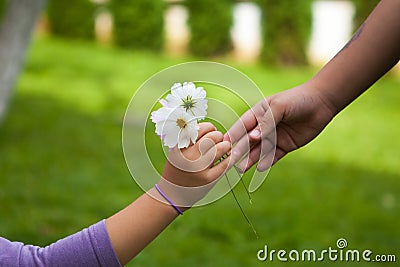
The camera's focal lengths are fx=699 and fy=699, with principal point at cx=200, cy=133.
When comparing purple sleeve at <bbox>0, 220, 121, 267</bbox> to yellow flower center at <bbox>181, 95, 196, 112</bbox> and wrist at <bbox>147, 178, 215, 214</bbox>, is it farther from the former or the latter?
yellow flower center at <bbox>181, 95, 196, 112</bbox>

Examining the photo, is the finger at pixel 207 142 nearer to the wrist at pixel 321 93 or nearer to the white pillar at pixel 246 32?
the wrist at pixel 321 93

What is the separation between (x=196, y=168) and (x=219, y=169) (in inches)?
1.4

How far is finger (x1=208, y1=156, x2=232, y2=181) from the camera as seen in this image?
3.52 ft

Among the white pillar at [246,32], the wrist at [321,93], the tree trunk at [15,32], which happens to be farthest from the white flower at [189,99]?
the white pillar at [246,32]


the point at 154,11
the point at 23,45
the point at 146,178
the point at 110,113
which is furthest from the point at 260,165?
the point at 154,11

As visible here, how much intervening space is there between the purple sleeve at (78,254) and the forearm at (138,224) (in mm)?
14

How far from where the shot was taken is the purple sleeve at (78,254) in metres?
1.17

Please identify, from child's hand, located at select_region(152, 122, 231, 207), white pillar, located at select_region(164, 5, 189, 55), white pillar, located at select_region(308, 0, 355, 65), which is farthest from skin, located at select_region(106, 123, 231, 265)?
white pillar, located at select_region(164, 5, 189, 55)

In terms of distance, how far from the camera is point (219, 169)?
1.07m

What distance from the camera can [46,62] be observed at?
828 centimetres

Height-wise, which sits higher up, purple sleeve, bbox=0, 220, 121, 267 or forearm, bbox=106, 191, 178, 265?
forearm, bbox=106, 191, 178, 265

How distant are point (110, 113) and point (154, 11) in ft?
12.8

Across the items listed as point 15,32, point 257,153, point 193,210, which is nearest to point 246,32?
point 15,32

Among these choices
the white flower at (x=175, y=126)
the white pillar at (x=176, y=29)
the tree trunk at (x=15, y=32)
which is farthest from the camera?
the white pillar at (x=176, y=29)
